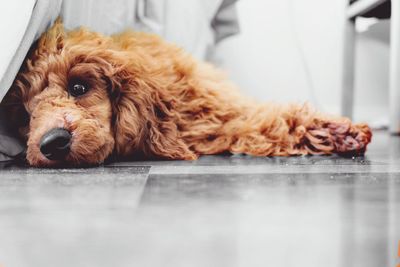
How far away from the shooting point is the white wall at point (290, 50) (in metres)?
2.95

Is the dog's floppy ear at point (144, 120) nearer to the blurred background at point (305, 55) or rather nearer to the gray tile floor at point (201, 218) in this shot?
the gray tile floor at point (201, 218)

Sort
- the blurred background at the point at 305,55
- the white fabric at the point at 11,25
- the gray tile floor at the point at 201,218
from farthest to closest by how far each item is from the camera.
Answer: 1. the blurred background at the point at 305,55
2. the white fabric at the point at 11,25
3. the gray tile floor at the point at 201,218

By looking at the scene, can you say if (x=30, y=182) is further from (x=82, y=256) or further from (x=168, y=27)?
(x=168, y=27)

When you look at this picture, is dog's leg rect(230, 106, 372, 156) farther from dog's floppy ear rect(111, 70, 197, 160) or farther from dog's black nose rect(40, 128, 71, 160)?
dog's black nose rect(40, 128, 71, 160)

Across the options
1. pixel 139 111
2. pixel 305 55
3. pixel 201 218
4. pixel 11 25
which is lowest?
pixel 201 218

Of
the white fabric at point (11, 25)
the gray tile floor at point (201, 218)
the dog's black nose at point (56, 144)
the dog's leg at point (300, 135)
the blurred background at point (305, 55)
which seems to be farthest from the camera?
the blurred background at point (305, 55)

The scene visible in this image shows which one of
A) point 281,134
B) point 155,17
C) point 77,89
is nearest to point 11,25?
point 77,89

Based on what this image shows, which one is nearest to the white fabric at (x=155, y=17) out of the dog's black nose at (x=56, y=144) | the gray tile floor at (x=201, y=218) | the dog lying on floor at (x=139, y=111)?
the dog lying on floor at (x=139, y=111)

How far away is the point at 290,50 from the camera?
118 inches

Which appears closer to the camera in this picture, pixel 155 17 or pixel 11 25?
pixel 11 25

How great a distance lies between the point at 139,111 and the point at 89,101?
0.41ft

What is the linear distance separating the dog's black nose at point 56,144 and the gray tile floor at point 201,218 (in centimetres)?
5

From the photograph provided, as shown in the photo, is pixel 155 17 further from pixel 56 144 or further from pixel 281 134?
pixel 56 144

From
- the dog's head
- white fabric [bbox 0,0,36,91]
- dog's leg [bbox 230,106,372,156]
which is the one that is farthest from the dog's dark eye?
dog's leg [bbox 230,106,372,156]
